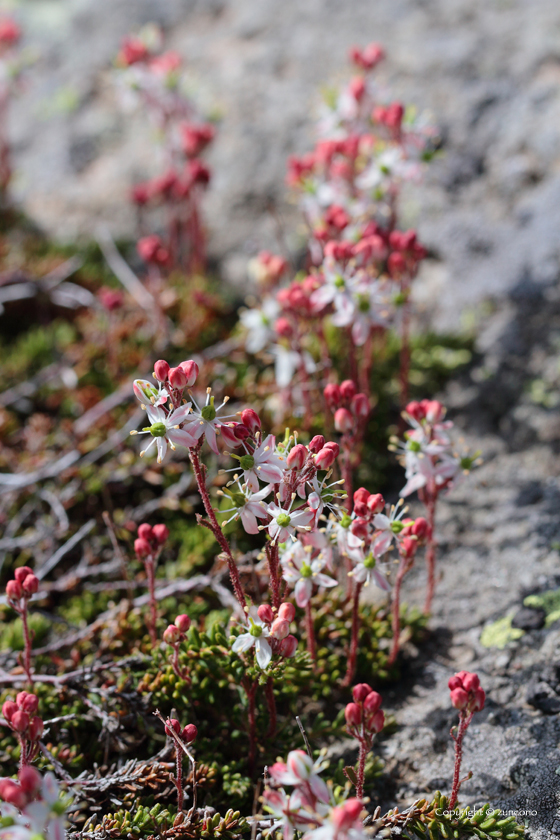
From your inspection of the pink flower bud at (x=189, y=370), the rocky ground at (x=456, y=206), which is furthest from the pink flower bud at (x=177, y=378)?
the rocky ground at (x=456, y=206)

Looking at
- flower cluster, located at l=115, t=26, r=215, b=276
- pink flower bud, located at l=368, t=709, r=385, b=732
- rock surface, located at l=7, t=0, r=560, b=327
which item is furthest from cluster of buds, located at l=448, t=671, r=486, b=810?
flower cluster, located at l=115, t=26, r=215, b=276

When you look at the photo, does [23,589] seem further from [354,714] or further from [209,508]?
[354,714]

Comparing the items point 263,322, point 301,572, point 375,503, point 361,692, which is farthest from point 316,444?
point 263,322

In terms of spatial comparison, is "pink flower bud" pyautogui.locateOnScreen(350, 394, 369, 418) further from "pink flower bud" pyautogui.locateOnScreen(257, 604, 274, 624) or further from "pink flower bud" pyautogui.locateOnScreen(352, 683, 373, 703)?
"pink flower bud" pyautogui.locateOnScreen(352, 683, 373, 703)

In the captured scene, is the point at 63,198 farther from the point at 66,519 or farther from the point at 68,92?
the point at 66,519

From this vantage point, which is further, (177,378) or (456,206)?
(456,206)

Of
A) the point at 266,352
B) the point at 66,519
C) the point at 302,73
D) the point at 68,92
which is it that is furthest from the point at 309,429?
the point at 68,92
